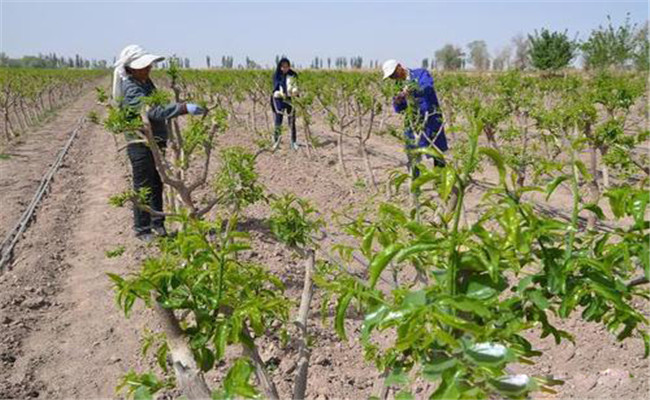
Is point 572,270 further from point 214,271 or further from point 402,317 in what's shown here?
point 214,271

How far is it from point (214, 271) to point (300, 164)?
831 cm

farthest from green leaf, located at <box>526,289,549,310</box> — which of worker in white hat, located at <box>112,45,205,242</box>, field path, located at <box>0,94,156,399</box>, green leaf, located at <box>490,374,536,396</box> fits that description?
worker in white hat, located at <box>112,45,205,242</box>

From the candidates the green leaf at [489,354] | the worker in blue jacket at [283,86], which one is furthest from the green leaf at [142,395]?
the worker in blue jacket at [283,86]

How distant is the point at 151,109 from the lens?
195 inches

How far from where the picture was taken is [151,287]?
1.41 metres

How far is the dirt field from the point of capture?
3.38m

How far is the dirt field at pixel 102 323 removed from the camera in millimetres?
3381

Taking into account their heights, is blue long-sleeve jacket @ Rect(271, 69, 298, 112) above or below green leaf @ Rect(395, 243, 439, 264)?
above

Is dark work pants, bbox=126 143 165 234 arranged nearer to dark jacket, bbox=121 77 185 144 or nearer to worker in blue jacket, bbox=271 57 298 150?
dark jacket, bbox=121 77 185 144

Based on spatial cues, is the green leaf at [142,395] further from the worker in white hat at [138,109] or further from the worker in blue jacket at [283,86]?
the worker in blue jacket at [283,86]

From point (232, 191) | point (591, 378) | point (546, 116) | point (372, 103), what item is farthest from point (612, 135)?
point (232, 191)

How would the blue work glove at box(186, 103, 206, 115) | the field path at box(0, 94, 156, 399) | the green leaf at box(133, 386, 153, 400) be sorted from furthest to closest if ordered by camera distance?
the blue work glove at box(186, 103, 206, 115), the field path at box(0, 94, 156, 399), the green leaf at box(133, 386, 153, 400)

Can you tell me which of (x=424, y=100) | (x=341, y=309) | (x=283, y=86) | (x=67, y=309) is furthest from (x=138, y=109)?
(x=283, y=86)

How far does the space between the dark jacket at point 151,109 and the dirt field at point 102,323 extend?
119cm
